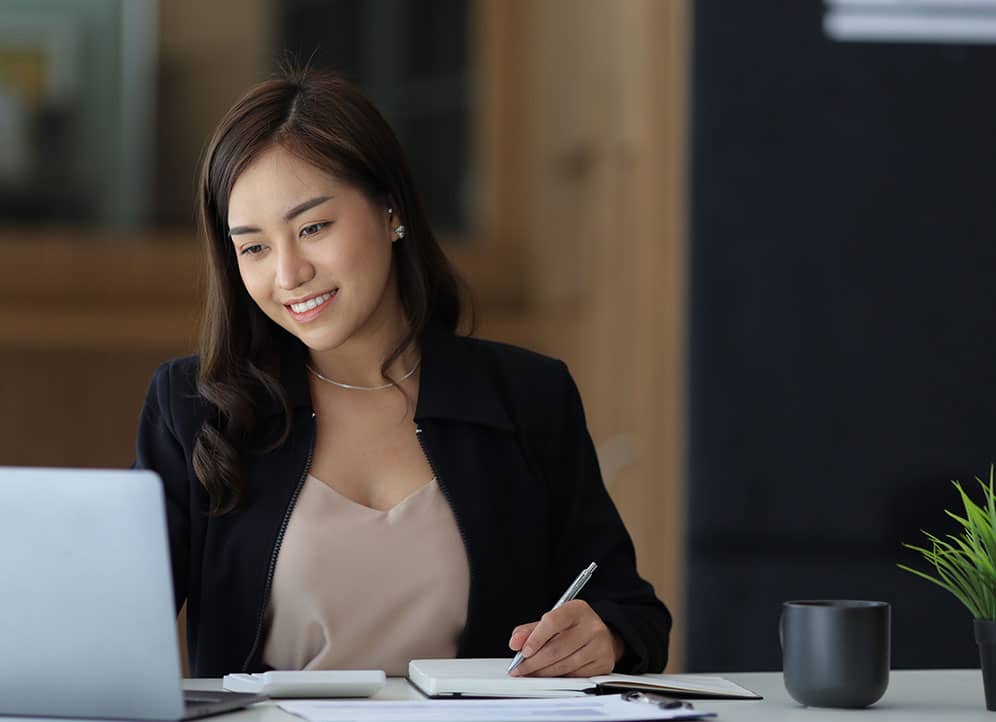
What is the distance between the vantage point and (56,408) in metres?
3.78

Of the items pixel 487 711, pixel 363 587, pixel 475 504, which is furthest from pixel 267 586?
pixel 487 711

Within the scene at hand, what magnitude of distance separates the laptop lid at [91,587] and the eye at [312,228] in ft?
1.82

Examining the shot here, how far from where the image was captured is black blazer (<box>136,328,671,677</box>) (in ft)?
5.43

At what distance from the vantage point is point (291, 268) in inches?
Result: 63.9

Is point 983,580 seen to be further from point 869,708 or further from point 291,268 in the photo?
point 291,268

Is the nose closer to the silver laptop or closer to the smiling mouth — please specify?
the smiling mouth

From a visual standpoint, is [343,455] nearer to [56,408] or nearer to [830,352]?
[830,352]

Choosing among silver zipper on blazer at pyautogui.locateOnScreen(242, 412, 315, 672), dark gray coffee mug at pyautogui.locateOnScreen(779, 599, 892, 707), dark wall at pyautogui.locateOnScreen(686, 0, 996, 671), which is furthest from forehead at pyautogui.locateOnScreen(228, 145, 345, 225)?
dark wall at pyautogui.locateOnScreen(686, 0, 996, 671)

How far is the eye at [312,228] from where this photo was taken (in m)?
1.66

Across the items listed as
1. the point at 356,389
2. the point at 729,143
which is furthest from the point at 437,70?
the point at 356,389

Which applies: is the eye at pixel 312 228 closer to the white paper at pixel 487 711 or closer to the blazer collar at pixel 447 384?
the blazer collar at pixel 447 384

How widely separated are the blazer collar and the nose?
0.16 m

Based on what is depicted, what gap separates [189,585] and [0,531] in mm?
552

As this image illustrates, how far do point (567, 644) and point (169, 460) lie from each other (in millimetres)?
531
